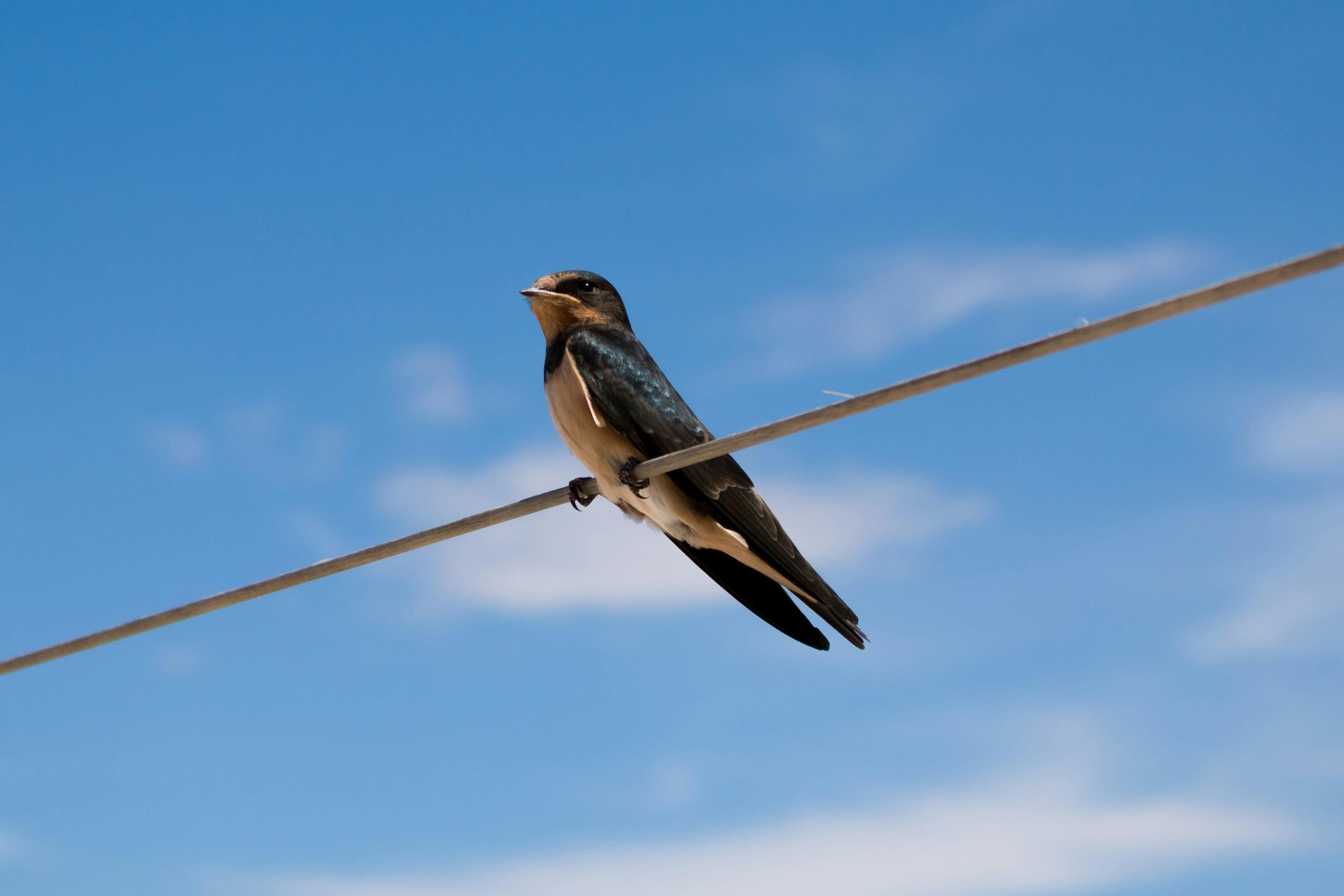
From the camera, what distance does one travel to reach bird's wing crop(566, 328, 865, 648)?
5.24 meters

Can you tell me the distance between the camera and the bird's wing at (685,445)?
5.24m

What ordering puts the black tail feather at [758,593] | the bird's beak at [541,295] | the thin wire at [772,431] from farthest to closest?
the bird's beak at [541,295] → the black tail feather at [758,593] → the thin wire at [772,431]

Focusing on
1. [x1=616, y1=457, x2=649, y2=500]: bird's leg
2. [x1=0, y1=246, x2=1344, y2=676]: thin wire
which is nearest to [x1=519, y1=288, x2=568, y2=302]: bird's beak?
[x1=616, y1=457, x2=649, y2=500]: bird's leg

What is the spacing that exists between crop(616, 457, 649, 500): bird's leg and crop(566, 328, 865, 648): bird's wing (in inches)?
4.8

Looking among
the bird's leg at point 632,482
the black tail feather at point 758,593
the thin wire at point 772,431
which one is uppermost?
the bird's leg at point 632,482

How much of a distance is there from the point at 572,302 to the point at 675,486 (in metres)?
1.32

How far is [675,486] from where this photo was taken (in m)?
5.48

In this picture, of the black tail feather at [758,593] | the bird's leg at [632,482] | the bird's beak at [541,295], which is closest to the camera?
the bird's leg at [632,482]

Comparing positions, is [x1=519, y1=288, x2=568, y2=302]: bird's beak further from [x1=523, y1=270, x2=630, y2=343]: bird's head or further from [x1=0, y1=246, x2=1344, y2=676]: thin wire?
[x1=0, y1=246, x2=1344, y2=676]: thin wire

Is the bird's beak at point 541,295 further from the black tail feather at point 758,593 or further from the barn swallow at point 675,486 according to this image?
the black tail feather at point 758,593

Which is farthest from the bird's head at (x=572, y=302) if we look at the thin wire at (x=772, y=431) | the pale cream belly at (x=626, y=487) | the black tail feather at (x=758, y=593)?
the thin wire at (x=772, y=431)

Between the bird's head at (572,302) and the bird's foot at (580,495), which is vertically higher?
the bird's head at (572,302)

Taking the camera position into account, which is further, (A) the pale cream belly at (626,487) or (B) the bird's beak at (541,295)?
(B) the bird's beak at (541,295)

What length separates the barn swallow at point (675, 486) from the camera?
210 inches
